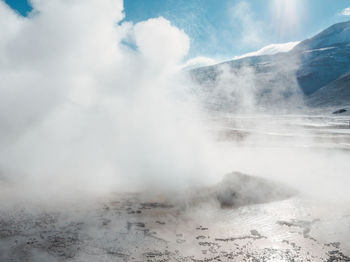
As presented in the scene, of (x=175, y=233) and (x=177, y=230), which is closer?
(x=175, y=233)

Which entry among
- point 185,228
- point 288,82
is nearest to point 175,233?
point 185,228

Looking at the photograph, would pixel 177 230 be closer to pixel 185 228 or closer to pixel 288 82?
pixel 185 228

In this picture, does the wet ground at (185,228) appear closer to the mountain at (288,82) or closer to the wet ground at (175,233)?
the wet ground at (175,233)

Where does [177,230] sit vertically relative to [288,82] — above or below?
below

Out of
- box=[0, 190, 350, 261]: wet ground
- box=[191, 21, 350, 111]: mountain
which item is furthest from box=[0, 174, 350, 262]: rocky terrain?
box=[191, 21, 350, 111]: mountain

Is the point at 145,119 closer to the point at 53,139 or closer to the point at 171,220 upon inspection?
the point at 53,139

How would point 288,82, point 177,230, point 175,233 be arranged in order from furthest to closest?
point 288,82, point 177,230, point 175,233

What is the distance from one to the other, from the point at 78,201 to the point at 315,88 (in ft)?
368

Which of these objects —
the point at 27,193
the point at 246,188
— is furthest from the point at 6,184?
the point at 246,188

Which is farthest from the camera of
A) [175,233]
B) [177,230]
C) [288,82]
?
[288,82]

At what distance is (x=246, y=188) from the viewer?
309 inches

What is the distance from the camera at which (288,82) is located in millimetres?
108875

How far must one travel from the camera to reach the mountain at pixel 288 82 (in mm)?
80375

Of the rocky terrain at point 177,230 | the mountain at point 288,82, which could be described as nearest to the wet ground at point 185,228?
the rocky terrain at point 177,230
